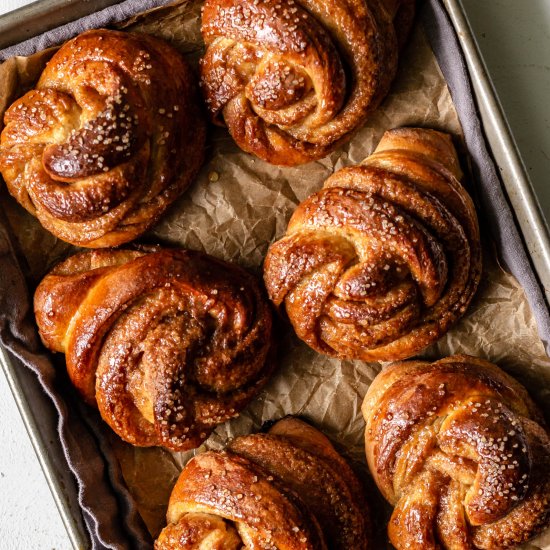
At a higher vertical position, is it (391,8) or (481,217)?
(391,8)

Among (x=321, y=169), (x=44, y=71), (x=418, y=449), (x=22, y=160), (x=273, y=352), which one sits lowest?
(x=418, y=449)

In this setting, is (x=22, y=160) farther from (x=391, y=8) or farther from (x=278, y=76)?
(x=391, y=8)

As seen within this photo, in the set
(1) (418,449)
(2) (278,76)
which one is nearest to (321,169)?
(2) (278,76)

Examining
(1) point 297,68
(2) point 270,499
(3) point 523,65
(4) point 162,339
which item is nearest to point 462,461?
(2) point 270,499

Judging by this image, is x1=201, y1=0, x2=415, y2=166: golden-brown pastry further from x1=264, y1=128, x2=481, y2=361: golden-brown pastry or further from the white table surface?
the white table surface

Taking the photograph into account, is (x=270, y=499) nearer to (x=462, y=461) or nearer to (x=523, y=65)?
(x=462, y=461)

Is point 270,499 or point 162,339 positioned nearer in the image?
point 270,499

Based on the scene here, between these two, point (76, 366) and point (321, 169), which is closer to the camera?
point (76, 366)
